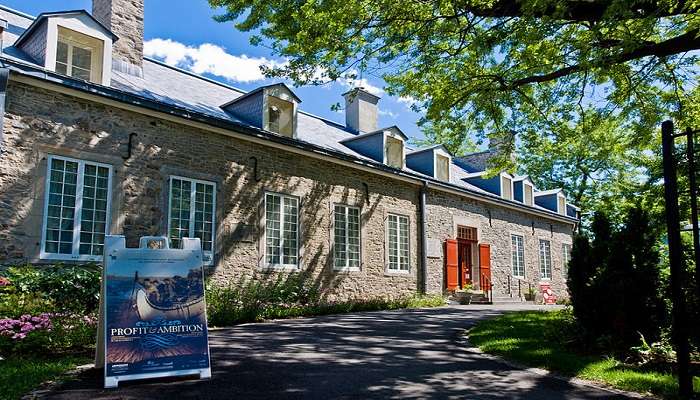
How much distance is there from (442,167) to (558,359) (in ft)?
42.9

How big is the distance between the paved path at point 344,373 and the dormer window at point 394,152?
878 centimetres

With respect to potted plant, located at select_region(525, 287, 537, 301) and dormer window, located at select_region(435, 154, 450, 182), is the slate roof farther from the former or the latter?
potted plant, located at select_region(525, 287, 537, 301)

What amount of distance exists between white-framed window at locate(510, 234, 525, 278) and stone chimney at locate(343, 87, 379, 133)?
725 cm

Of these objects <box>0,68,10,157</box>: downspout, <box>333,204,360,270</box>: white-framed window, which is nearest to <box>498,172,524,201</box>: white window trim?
<box>333,204,360,270</box>: white-framed window

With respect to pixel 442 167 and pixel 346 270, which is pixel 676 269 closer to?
pixel 346 270

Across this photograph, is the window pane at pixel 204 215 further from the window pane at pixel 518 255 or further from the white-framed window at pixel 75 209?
the window pane at pixel 518 255

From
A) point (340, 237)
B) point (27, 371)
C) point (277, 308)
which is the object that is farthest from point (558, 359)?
point (340, 237)

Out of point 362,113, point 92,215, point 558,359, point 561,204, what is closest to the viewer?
point 558,359

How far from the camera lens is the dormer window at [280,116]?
1360 centimetres

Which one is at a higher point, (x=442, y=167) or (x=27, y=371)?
(x=442, y=167)

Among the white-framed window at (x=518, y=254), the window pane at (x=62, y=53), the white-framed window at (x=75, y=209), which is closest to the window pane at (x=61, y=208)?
the white-framed window at (x=75, y=209)

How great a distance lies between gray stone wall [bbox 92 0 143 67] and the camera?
1221 cm

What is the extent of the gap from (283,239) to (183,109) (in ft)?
12.7

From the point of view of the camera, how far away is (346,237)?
14.7 meters
